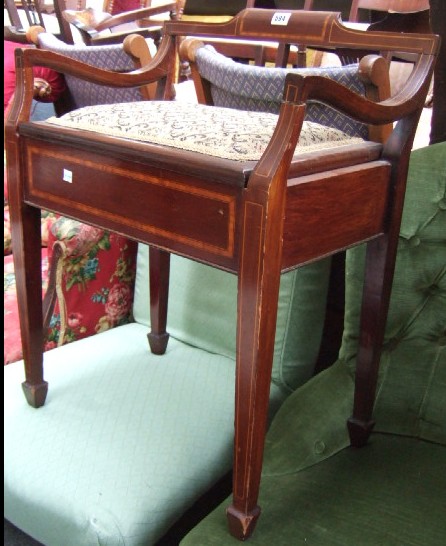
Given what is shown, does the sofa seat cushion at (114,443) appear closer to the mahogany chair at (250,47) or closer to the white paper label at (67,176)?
the white paper label at (67,176)

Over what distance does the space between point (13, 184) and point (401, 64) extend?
151cm

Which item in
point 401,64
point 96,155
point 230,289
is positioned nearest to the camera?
point 96,155

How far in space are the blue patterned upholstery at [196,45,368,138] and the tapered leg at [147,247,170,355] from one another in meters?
0.36

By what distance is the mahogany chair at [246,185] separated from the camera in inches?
27.0

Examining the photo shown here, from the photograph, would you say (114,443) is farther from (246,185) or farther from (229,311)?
(246,185)

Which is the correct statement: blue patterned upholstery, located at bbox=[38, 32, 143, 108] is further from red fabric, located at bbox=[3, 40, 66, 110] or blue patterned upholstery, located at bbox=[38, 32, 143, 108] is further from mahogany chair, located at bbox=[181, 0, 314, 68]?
mahogany chair, located at bbox=[181, 0, 314, 68]

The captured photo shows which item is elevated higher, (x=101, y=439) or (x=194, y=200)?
(x=194, y=200)

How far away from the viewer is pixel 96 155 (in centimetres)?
84

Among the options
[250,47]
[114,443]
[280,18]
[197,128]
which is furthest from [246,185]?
[250,47]

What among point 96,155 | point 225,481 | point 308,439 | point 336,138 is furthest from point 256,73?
point 225,481

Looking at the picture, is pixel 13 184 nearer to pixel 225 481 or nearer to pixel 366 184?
pixel 366 184

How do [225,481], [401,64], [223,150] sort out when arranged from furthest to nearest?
1. [401,64]
2. [225,481]
3. [223,150]

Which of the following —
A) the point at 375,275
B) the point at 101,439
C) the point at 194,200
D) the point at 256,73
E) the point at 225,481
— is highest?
the point at 256,73

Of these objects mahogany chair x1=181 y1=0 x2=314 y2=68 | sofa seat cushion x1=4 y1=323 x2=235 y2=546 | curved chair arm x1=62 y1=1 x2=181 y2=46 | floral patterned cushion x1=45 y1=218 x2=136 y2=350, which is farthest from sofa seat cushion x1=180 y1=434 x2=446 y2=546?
curved chair arm x1=62 y1=1 x2=181 y2=46
